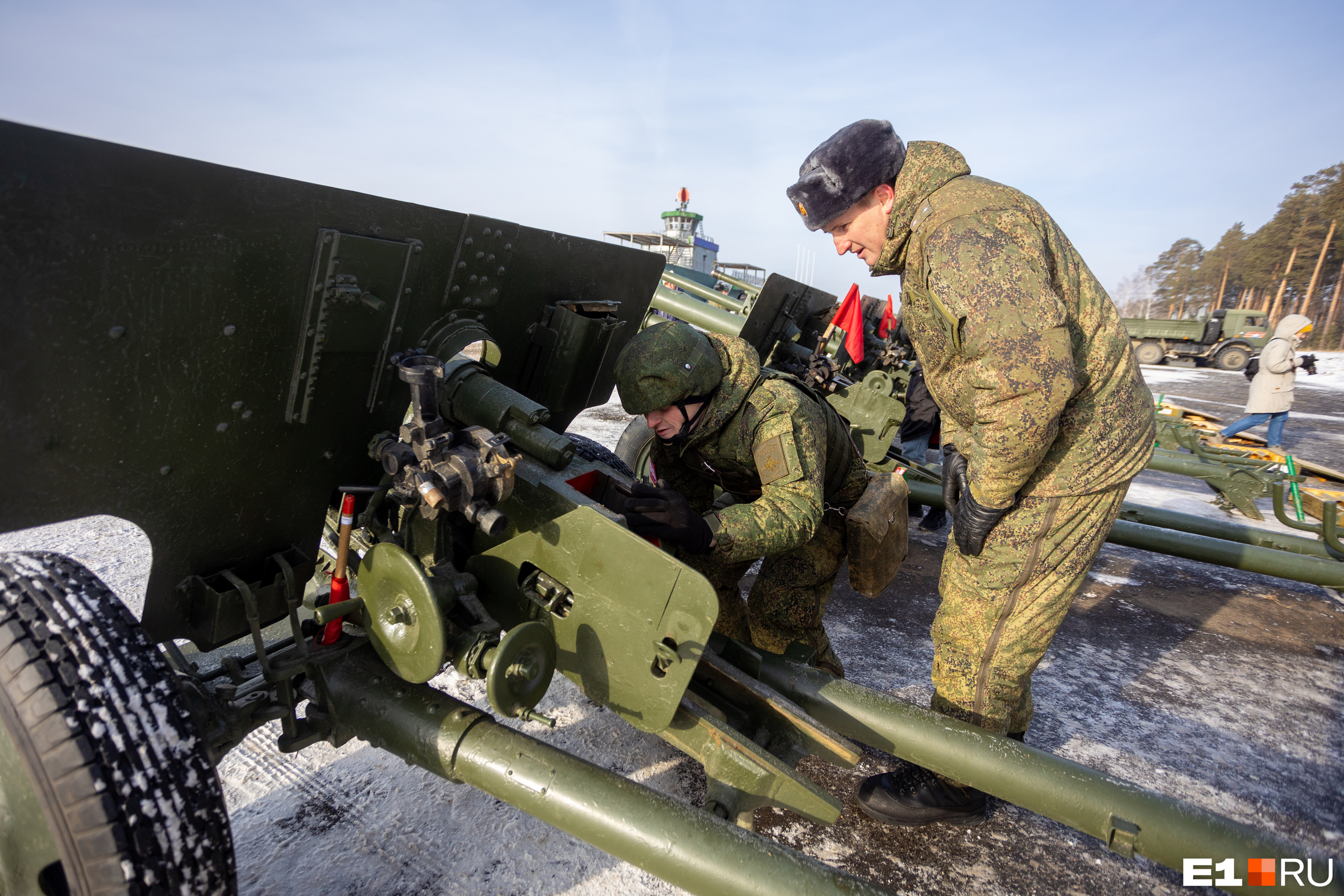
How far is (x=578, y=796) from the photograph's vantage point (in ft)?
5.12

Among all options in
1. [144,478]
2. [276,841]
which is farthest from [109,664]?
[276,841]

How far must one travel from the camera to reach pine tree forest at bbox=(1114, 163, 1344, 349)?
102 feet

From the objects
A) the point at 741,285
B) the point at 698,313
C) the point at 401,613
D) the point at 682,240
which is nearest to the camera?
the point at 401,613

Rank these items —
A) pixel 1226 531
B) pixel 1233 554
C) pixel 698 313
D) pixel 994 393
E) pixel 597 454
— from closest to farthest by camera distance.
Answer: pixel 994 393 < pixel 597 454 < pixel 1233 554 < pixel 1226 531 < pixel 698 313

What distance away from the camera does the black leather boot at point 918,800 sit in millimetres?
2330

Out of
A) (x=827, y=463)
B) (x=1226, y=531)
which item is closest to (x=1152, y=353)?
(x=1226, y=531)

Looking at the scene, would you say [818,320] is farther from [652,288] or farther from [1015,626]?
[1015,626]

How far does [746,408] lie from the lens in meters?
2.50

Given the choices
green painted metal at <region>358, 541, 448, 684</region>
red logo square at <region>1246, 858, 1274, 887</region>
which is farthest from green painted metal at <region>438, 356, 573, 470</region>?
red logo square at <region>1246, 858, 1274, 887</region>

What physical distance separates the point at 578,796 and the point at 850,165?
1.84m

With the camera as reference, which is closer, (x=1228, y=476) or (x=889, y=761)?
(x=889, y=761)

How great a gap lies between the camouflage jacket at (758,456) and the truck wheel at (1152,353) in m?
27.7

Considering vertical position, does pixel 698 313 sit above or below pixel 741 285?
below

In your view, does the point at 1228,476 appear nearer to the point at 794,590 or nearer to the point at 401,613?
the point at 794,590
